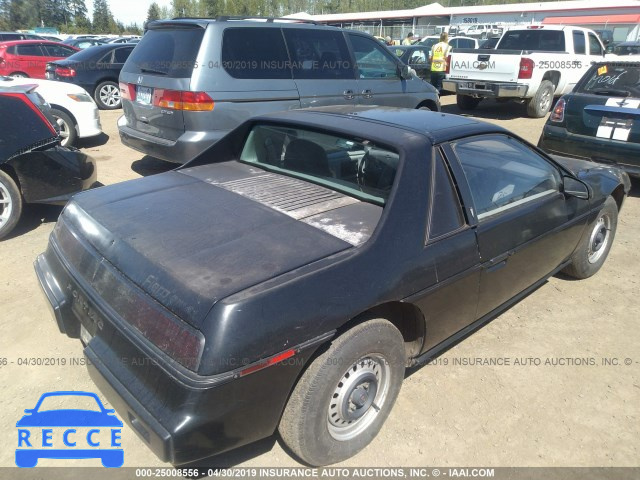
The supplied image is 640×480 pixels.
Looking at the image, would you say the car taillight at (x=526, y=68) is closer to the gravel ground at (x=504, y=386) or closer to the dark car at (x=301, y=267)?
the gravel ground at (x=504, y=386)

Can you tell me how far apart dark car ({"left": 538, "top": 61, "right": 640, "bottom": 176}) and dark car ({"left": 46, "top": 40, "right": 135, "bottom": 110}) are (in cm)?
941

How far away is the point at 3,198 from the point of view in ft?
14.3

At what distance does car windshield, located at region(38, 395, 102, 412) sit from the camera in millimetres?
2486

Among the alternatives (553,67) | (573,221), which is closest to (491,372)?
(573,221)

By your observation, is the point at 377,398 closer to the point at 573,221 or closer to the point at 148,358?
the point at 148,358

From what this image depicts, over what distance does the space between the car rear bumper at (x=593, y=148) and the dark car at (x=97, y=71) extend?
9314 mm

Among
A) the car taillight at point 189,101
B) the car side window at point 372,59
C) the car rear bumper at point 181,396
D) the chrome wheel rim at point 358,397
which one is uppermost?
the car side window at point 372,59

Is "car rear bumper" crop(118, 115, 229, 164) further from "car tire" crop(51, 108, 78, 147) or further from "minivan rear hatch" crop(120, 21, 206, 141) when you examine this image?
"car tire" crop(51, 108, 78, 147)

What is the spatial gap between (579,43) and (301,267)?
39.5 ft

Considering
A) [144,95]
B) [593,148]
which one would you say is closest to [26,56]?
[144,95]

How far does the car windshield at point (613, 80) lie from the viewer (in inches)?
226

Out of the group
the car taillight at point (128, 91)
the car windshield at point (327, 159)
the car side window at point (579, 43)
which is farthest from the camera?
the car side window at point (579, 43)

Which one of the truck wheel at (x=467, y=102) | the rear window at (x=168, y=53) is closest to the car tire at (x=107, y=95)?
the rear window at (x=168, y=53)

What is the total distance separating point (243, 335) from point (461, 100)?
11657 mm
